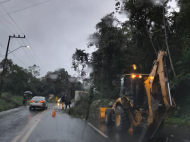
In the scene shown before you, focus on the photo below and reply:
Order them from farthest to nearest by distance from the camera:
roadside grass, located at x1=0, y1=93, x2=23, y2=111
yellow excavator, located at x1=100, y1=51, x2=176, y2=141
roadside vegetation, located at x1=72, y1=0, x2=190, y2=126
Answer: roadside grass, located at x1=0, y1=93, x2=23, y2=111
roadside vegetation, located at x1=72, y1=0, x2=190, y2=126
yellow excavator, located at x1=100, y1=51, x2=176, y2=141

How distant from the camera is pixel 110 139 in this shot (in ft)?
29.6

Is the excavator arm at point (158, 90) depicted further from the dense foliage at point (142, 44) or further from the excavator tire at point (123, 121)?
the dense foliage at point (142, 44)

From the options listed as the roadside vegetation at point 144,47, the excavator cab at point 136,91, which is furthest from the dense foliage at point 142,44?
the excavator cab at point 136,91

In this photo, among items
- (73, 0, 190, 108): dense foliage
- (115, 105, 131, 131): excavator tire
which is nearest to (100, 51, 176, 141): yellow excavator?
(115, 105, 131, 131): excavator tire

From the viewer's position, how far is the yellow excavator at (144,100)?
8802 mm

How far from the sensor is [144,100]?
10.9 m

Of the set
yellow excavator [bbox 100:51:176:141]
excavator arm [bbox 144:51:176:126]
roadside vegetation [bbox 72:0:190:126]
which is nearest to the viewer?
excavator arm [bbox 144:51:176:126]

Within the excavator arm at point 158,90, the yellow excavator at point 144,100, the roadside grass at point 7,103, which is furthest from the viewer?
the roadside grass at point 7,103

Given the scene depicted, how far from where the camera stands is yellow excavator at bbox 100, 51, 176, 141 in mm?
8802

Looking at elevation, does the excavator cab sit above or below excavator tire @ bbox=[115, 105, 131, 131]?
above

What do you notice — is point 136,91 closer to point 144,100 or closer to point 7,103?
point 144,100

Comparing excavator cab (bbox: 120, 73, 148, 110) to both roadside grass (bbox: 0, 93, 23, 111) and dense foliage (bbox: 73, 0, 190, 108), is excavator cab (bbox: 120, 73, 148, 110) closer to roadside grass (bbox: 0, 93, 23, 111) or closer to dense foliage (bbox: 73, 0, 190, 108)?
dense foliage (bbox: 73, 0, 190, 108)

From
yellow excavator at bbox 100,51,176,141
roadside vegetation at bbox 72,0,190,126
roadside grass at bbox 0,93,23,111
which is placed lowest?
roadside grass at bbox 0,93,23,111

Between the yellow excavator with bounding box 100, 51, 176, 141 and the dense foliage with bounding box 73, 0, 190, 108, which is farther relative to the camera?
the dense foliage with bounding box 73, 0, 190, 108
